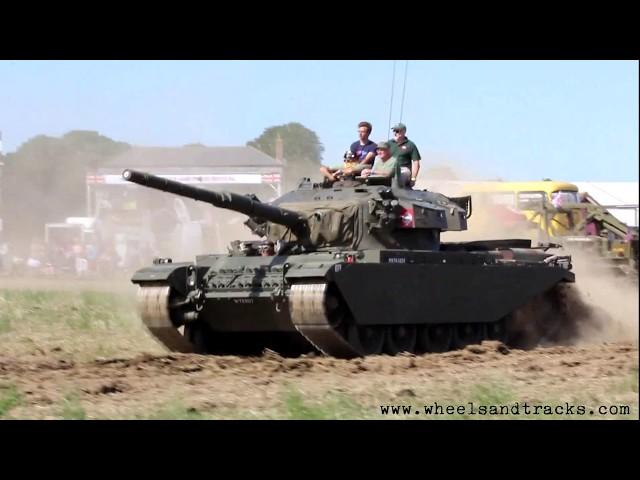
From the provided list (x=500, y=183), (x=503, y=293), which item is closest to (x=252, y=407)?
(x=503, y=293)

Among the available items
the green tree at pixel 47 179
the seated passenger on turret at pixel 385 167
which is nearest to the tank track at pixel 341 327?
the seated passenger on turret at pixel 385 167

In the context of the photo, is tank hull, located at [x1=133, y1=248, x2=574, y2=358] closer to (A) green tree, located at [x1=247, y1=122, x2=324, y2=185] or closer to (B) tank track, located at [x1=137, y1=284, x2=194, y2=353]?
(B) tank track, located at [x1=137, y1=284, x2=194, y2=353]

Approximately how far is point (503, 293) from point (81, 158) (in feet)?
48.8

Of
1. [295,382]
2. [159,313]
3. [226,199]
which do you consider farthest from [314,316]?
[159,313]

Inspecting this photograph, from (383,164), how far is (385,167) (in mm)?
80

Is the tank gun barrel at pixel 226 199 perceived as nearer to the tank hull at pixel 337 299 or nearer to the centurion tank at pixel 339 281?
the centurion tank at pixel 339 281

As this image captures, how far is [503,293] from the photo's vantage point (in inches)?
659

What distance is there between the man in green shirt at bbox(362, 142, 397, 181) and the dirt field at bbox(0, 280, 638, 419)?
2.57 meters

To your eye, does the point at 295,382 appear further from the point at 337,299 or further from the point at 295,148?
the point at 295,148

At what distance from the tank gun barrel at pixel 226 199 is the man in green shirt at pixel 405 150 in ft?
6.39

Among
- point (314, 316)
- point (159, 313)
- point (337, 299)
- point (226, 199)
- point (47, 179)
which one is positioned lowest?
point (159, 313)

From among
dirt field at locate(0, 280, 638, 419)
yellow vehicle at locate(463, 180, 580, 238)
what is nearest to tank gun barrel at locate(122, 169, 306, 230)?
dirt field at locate(0, 280, 638, 419)

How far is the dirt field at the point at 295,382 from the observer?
1046cm

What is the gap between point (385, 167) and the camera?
1641 cm
